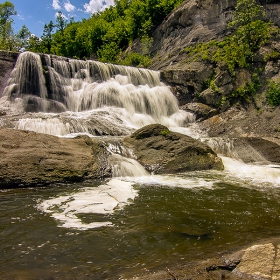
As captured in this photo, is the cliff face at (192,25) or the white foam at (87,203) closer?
the white foam at (87,203)

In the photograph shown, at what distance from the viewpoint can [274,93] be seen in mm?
21562

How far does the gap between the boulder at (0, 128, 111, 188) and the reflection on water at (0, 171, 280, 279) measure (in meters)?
0.57

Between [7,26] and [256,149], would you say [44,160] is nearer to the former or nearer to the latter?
[256,149]

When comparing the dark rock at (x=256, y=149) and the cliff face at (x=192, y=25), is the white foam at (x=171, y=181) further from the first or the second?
→ the cliff face at (x=192, y=25)

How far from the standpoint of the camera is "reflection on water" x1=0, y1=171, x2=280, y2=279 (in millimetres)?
4023

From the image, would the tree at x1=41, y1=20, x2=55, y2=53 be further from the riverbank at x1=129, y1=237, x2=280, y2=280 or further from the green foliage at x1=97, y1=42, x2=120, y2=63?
the riverbank at x1=129, y1=237, x2=280, y2=280

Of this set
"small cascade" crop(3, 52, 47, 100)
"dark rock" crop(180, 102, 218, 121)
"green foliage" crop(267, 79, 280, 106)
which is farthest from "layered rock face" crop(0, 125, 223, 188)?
"green foliage" crop(267, 79, 280, 106)

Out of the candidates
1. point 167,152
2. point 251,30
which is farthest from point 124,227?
point 251,30

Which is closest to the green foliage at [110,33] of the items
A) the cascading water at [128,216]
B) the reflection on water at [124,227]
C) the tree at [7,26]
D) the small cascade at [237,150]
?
the tree at [7,26]

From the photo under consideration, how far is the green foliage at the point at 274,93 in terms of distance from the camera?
21.3m

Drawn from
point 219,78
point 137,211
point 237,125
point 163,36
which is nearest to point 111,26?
point 163,36

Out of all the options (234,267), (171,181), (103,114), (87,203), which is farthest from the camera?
(103,114)

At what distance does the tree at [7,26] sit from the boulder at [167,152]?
136 feet

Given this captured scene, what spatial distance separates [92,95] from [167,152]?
10.9m
